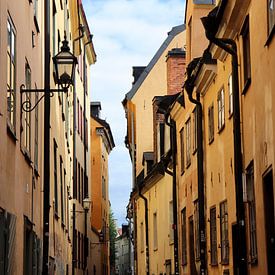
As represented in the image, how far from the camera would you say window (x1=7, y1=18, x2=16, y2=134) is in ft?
41.7

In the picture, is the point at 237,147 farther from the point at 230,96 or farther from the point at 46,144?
the point at 46,144

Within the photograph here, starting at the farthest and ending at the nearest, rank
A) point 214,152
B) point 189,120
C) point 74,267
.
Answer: point 74,267
point 189,120
point 214,152

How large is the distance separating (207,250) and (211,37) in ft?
22.2

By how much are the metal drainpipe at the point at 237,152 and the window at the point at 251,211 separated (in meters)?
0.13

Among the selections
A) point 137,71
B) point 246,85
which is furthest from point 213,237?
point 137,71

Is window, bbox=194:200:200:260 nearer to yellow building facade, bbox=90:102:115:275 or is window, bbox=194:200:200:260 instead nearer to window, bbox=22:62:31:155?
window, bbox=22:62:31:155

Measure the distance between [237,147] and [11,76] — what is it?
164 inches

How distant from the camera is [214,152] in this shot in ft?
61.7

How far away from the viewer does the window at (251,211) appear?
45.2 ft

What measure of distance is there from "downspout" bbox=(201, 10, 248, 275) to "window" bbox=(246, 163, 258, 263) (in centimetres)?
13

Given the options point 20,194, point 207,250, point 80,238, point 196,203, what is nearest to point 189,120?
point 196,203

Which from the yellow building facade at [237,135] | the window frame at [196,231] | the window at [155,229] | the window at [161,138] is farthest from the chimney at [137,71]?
the yellow building facade at [237,135]

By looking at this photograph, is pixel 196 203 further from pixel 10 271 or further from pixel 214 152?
pixel 10 271

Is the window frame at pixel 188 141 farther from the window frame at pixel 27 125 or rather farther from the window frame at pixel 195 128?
the window frame at pixel 27 125
